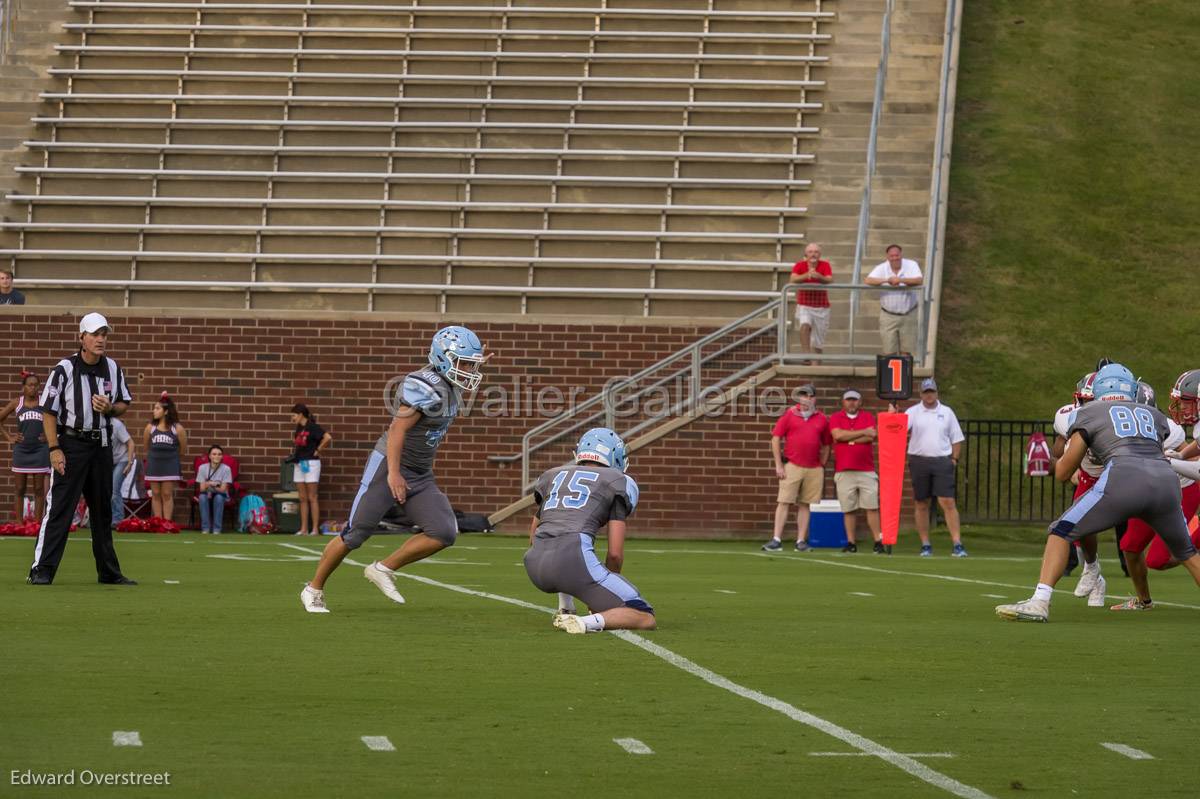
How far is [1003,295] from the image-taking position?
92.6ft

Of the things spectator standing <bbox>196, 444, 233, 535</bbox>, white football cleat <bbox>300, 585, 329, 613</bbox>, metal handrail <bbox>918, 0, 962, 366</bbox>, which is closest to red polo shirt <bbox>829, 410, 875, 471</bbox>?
metal handrail <bbox>918, 0, 962, 366</bbox>

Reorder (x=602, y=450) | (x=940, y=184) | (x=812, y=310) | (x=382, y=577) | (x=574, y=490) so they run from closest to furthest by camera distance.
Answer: (x=574, y=490), (x=602, y=450), (x=382, y=577), (x=812, y=310), (x=940, y=184)

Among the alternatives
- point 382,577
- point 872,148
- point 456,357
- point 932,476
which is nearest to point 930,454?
point 932,476

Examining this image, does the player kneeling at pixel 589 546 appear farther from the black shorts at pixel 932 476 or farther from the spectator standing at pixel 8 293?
the spectator standing at pixel 8 293

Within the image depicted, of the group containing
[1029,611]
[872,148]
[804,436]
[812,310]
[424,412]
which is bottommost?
[1029,611]

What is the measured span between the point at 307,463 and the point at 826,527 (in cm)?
671

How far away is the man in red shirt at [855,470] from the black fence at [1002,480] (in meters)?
2.69

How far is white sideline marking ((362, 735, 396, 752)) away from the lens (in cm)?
662

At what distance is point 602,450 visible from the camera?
10.7 meters

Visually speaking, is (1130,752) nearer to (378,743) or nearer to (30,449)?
→ (378,743)

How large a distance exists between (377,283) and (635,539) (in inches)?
228

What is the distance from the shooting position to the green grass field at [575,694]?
6219mm

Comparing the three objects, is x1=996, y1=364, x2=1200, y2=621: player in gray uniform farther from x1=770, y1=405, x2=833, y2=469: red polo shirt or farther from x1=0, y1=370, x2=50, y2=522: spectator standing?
x1=0, y1=370, x2=50, y2=522: spectator standing

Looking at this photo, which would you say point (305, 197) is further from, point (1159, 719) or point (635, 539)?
point (1159, 719)
